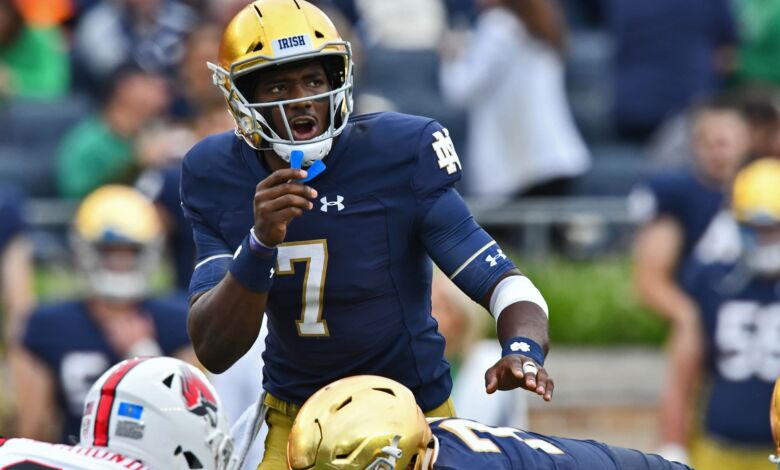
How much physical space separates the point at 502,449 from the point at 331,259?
0.69 meters

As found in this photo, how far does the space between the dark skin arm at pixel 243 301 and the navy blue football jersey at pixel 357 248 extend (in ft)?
0.48

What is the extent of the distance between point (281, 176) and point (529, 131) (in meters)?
6.00

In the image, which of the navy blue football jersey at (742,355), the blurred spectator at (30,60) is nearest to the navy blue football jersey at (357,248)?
the navy blue football jersey at (742,355)

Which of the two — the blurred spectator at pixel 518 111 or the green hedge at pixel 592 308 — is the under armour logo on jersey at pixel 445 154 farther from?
the blurred spectator at pixel 518 111

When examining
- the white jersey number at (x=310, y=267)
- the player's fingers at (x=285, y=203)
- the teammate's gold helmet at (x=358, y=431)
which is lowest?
the teammate's gold helmet at (x=358, y=431)

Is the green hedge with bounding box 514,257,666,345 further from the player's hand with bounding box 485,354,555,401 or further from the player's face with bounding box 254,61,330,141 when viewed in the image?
the player's hand with bounding box 485,354,555,401

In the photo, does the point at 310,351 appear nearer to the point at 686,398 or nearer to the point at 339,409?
the point at 339,409

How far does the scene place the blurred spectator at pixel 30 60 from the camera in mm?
10922

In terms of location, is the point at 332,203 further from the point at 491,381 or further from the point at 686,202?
the point at 686,202

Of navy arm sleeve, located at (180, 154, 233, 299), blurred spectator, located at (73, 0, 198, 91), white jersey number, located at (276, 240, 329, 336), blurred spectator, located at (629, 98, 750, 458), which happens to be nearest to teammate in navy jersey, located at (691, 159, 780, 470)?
blurred spectator, located at (629, 98, 750, 458)

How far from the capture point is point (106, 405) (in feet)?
18.0

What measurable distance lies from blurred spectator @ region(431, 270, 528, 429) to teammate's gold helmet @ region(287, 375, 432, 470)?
3063 mm

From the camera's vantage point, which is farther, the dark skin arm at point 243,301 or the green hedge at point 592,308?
the green hedge at point 592,308


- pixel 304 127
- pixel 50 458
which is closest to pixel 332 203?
pixel 304 127
